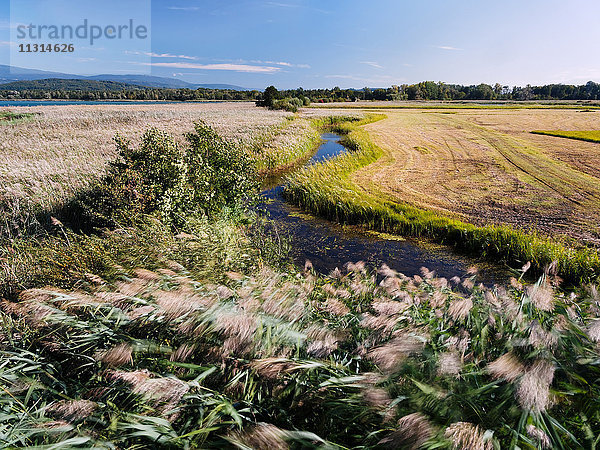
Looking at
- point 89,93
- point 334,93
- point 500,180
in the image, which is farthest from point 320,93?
point 500,180

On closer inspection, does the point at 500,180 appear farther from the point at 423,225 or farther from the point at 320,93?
the point at 320,93

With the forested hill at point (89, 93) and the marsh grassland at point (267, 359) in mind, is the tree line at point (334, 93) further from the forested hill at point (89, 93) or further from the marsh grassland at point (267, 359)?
the marsh grassland at point (267, 359)

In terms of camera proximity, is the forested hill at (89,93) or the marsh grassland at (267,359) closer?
the marsh grassland at (267,359)

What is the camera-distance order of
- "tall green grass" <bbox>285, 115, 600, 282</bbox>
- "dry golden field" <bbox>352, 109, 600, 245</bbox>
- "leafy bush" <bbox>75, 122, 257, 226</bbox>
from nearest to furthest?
"tall green grass" <bbox>285, 115, 600, 282</bbox> → "leafy bush" <bbox>75, 122, 257, 226</bbox> → "dry golden field" <bbox>352, 109, 600, 245</bbox>

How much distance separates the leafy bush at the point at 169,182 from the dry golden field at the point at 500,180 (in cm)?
636

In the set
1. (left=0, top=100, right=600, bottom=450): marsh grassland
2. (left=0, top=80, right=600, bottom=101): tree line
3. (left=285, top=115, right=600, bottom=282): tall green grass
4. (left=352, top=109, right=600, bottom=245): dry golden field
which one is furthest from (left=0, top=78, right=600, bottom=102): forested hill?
(left=0, top=100, right=600, bottom=450): marsh grassland

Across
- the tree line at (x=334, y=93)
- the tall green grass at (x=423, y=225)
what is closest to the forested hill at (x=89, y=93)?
the tree line at (x=334, y=93)

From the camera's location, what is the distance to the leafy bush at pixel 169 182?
23.6ft

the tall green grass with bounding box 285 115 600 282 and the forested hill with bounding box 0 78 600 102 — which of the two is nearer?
the tall green grass with bounding box 285 115 600 282

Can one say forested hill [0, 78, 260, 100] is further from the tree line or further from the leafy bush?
the leafy bush

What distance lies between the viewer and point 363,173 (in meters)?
16.2

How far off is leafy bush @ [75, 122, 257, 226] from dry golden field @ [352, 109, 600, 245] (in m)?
6.36

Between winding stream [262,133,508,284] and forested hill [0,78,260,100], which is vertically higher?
forested hill [0,78,260,100]

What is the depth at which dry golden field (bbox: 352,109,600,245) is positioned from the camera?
9.99 m
